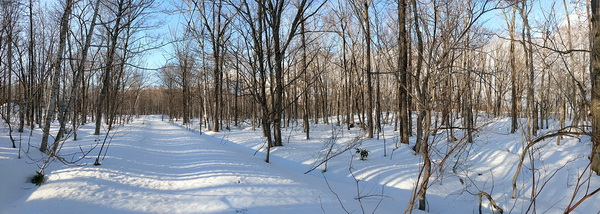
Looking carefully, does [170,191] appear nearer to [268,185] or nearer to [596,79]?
[268,185]

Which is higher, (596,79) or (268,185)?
(596,79)

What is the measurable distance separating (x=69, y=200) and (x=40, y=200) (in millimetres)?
395

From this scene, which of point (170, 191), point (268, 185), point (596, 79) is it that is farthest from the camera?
point (596, 79)

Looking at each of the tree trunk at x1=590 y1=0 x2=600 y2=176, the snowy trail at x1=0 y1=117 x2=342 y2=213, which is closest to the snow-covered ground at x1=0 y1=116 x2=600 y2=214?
the snowy trail at x1=0 y1=117 x2=342 y2=213

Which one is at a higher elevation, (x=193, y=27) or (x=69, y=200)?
(x=193, y=27)

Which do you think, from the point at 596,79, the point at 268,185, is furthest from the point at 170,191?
the point at 596,79

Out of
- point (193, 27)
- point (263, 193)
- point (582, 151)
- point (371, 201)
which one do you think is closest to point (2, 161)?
point (263, 193)

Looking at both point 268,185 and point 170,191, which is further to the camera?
point 268,185

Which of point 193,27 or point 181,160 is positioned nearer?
point 181,160

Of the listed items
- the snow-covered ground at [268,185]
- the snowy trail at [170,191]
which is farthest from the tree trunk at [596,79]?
the snowy trail at [170,191]

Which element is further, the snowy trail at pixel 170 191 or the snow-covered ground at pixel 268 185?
the snow-covered ground at pixel 268 185

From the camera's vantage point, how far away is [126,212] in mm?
3680

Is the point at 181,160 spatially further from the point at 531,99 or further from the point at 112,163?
the point at 531,99

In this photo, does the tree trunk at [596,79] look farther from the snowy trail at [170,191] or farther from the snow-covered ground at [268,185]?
the snowy trail at [170,191]
